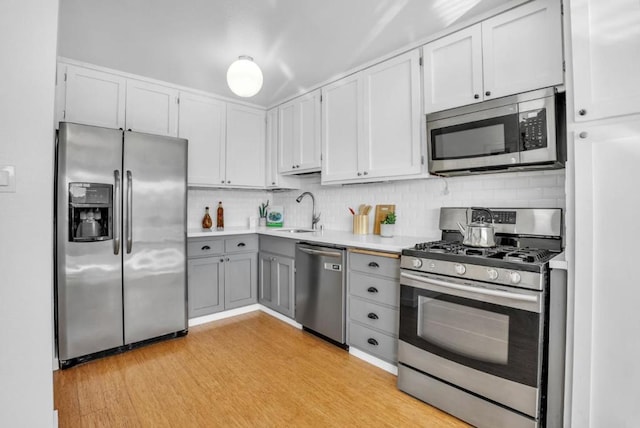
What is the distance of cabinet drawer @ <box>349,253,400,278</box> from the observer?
2.29 m

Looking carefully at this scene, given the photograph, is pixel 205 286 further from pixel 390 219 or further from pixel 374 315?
pixel 390 219

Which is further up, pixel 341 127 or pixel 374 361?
pixel 341 127

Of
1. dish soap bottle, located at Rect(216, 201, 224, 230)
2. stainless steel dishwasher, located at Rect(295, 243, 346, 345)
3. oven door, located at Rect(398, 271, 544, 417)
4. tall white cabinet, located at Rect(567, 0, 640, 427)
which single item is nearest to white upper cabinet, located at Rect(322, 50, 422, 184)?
→ stainless steel dishwasher, located at Rect(295, 243, 346, 345)

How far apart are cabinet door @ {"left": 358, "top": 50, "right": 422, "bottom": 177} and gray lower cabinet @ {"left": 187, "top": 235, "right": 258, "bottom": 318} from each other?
161 centimetres

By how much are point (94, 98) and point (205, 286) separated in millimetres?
2006

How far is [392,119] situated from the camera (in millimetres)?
2635

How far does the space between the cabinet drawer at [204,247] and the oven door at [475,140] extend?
221cm

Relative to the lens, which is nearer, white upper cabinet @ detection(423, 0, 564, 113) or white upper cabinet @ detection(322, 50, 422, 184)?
white upper cabinet @ detection(423, 0, 564, 113)

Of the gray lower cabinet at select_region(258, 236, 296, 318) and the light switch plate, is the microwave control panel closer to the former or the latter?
the gray lower cabinet at select_region(258, 236, 296, 318)

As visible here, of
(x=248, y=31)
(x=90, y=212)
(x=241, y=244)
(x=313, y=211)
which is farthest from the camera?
(x=313, y=211)

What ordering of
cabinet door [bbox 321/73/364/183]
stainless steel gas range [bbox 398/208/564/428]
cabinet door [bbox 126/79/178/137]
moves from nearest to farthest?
stainless steel gas range [bbox 398/208/564/428], cabinet door [bbox 321/73/364/183], cabinet door [bbox 126/79/178/137]

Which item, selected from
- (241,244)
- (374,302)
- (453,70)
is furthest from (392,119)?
(241,244)

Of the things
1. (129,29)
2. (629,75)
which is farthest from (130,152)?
(629,75)

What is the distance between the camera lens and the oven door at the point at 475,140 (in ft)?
6.50
